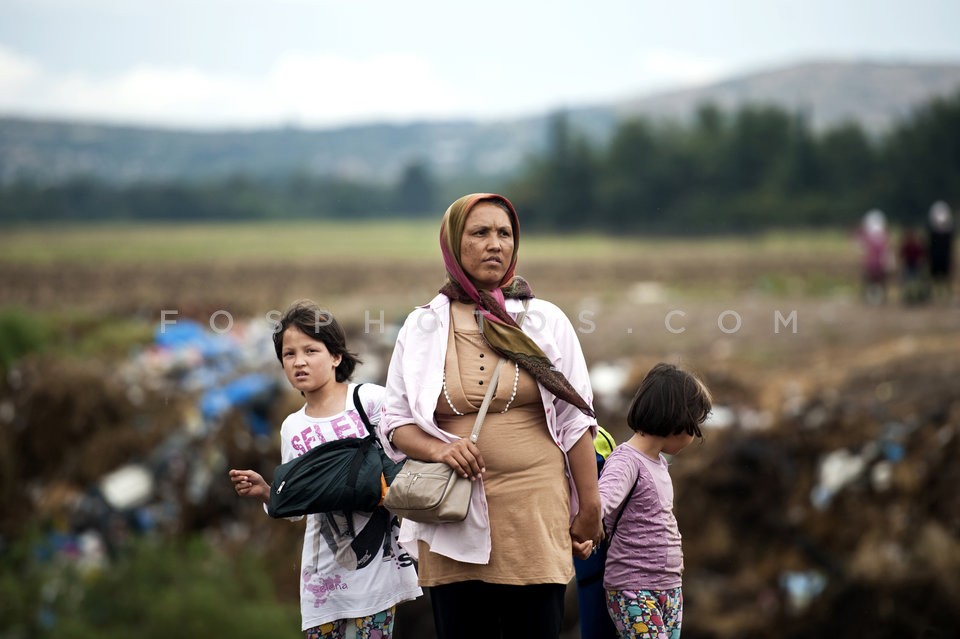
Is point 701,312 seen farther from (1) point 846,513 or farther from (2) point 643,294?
(1) point 846,513

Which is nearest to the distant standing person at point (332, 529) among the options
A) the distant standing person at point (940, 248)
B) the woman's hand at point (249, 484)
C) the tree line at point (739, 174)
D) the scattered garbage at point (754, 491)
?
the woman's hand at point (249, 484)

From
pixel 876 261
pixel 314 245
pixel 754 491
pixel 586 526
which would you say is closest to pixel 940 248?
pixel 876 261

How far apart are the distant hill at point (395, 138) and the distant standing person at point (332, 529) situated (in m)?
96.8

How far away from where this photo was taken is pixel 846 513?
406 inches

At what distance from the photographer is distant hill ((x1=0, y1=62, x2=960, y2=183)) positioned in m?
119

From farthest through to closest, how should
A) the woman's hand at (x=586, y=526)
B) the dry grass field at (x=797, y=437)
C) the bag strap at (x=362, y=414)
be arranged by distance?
the dry grass field at (x=797, y=437), the bag strap at (x=362, y=414), the woman's hand at (x=586, y=526)

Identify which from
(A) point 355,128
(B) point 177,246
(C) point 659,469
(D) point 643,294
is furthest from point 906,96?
(C) point 659,469

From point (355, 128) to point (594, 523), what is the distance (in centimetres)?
18664

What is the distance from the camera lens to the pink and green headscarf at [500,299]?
239cm

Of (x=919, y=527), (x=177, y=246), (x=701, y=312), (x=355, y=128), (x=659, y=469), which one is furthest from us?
(x=355, y=128)

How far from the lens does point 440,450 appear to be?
2.39 m

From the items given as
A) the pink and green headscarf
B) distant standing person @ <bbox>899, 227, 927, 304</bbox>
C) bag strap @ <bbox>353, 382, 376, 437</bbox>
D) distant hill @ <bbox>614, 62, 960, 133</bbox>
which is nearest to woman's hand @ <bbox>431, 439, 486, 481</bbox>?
the pink and green headscarf

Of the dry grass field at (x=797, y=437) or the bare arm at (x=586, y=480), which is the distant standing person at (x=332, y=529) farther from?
the dry grass field at (x=797, y=437)

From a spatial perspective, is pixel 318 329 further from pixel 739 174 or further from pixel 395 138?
pixel 395 138
